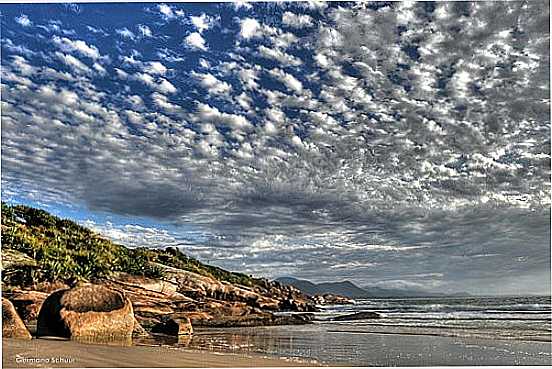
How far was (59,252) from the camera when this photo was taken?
10789 mm

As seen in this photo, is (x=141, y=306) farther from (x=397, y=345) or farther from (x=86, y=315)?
(x=397, y=345)

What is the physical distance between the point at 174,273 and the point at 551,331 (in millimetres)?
7915

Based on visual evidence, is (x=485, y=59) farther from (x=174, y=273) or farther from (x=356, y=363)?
(x=174, y=273)

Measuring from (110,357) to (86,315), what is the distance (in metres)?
1.90

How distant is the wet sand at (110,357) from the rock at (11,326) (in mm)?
330

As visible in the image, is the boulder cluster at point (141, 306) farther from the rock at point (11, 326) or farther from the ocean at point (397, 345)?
the ocean at point (397, 345)

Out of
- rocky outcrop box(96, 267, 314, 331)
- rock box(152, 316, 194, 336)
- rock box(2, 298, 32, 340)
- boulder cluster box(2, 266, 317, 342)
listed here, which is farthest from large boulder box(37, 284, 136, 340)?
rocky outcrop box(96, 267, 314, 331)

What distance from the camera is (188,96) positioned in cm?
834

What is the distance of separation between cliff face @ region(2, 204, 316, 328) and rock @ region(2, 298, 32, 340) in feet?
7.38

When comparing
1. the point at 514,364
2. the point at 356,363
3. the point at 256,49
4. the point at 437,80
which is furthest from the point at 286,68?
the point at 514,364

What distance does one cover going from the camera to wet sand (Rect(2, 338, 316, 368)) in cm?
437

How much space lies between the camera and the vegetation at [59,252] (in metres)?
9.77

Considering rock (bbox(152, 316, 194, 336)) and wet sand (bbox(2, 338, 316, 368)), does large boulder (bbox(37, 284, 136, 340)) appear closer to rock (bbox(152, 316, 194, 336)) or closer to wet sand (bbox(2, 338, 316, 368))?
wet sand (bbox(2, 338, 316, 368))

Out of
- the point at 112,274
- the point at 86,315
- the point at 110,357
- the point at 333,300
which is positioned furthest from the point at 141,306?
the point at 333,300
